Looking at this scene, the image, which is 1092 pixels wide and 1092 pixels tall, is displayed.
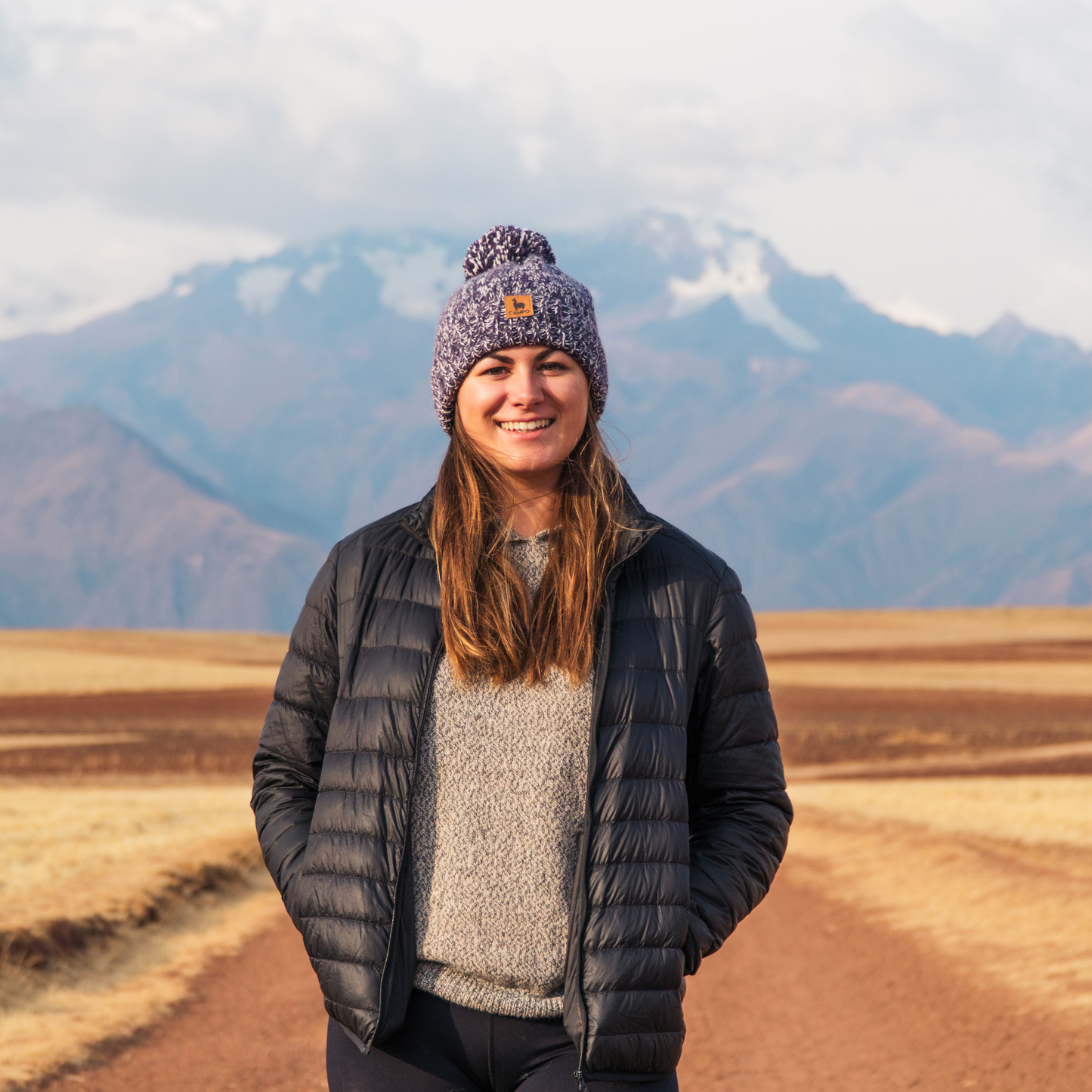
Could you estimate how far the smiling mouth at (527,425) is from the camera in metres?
2.99

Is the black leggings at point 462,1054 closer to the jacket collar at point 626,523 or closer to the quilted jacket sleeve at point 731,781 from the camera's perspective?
the quilted jacket sleeve at point 731,781

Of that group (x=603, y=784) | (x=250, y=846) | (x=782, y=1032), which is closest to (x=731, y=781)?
(x=603, y=784)

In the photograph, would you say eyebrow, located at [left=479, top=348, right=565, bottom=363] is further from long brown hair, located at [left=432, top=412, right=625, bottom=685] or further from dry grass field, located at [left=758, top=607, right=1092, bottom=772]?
dry grass field, located at [left=758, top=607, right=1092, bottom=772]

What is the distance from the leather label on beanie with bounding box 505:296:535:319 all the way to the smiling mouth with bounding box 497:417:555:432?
0.23 m

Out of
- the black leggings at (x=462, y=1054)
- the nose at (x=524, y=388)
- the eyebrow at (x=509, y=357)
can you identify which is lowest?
the black leggings at (x=462, y=1054)

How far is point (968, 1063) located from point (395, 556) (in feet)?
23.5

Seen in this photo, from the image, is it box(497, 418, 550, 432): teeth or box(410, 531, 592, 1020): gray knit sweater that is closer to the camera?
box(410, 531, 592, 1020): gray knit sweater

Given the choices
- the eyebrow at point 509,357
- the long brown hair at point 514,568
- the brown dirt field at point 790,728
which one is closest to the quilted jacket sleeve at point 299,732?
the long brown hair at point 514,568

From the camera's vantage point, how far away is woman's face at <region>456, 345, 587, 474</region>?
2986mm

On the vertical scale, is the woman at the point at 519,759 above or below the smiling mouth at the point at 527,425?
below

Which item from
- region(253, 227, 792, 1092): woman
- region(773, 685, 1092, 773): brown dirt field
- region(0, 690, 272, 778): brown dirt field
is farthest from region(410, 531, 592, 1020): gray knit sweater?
region(773, 685, 1092, 773): brown dirt field

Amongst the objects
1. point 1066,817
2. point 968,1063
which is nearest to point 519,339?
point 968,1063

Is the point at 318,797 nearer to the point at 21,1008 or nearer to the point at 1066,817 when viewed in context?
the point at 21,1008

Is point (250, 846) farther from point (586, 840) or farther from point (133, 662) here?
point (133, 662)
